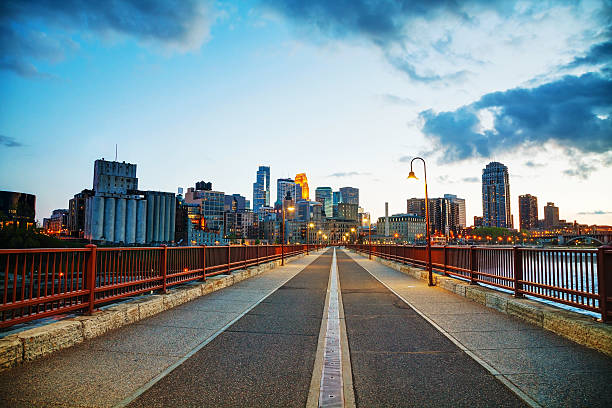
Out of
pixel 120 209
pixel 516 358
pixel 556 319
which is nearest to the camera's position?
pixel 516 358

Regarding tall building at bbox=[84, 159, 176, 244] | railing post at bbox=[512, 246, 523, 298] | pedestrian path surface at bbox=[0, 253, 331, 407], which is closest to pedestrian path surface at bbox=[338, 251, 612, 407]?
railing post at bbox=[512, 246, 523, 298]

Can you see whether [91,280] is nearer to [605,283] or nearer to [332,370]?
[332,370]

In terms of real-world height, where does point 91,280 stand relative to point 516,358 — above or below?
above

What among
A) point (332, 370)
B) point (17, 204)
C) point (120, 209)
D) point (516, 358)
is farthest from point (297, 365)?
point (17, 204)

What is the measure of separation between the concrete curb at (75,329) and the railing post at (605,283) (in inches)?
354

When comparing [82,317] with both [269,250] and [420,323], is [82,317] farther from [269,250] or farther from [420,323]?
[269,250]

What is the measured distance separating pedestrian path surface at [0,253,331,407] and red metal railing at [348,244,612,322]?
5.46 metres

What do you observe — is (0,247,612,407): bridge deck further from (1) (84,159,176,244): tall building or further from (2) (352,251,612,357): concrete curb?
(1) (84,159,176,244): tall building

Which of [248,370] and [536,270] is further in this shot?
[536,270]

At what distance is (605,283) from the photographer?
6871 mm

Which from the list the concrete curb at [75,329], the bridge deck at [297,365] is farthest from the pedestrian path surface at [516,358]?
the concrete curb at [75,329]

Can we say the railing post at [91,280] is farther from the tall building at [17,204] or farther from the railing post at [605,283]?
the tall building at [17,204]

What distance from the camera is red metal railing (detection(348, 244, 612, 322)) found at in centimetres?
690

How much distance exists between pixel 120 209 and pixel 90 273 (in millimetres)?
199136
